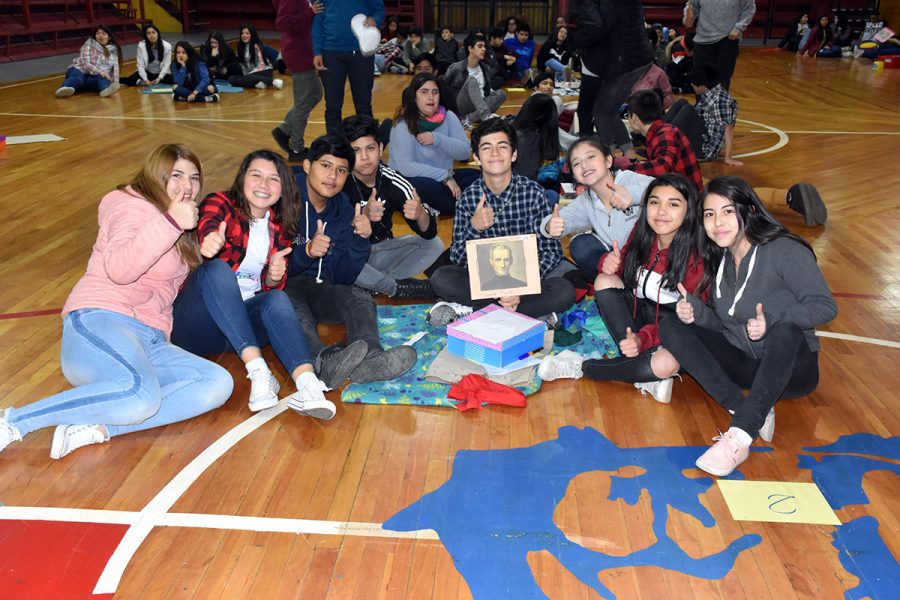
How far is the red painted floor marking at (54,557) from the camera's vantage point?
89.8 inches

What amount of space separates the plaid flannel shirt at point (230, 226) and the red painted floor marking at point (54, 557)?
1269 mm

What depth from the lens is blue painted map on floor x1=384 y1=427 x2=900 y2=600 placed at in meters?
2.37

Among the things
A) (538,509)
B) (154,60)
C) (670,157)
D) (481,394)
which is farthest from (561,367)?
(154,60)

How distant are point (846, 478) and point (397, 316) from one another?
7.50 ft

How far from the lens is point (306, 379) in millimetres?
3232

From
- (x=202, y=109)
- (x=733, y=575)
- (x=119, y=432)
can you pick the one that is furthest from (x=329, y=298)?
(x=202, y=109)

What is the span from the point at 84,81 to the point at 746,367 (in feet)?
36.7

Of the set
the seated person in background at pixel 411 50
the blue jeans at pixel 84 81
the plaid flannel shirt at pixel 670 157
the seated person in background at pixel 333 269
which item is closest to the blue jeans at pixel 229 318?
the seated person in background at pixel 333 269

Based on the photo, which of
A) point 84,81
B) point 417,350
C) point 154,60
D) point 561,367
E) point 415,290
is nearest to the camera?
point 561,367

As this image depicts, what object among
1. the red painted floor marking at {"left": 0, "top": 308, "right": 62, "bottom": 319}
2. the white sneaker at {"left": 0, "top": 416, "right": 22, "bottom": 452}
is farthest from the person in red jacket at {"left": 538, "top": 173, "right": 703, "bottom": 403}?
the red painted floor marking at {"left": 0, "top": 308, "right": 62, "bottom": 319}

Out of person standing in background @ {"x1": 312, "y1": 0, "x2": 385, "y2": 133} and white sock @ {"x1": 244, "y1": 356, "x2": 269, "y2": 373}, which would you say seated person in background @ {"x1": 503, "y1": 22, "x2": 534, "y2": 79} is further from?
white sock @ {"x1": 244, "y1": 356, "x2": 269, "y2": 373}

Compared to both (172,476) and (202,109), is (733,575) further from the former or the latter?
(202,109)

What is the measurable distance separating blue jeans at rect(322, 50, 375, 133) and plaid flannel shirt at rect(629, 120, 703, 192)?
2620mm

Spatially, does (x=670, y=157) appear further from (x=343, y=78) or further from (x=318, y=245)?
(x=343, y=78)
